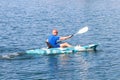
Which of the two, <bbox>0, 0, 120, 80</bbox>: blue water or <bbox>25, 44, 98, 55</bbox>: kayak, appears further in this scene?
<bbox>25, 44, 98, 55</bbox>: kayak

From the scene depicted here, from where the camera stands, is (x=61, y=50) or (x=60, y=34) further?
(x=60, y=34)

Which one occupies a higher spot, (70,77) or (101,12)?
(101,12)

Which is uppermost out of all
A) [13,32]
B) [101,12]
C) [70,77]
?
[101,12]

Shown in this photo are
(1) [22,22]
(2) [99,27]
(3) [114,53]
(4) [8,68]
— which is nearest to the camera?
(4) [8,68]

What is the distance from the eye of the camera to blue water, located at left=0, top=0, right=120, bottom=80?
32094 mm

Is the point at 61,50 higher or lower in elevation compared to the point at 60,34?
lower

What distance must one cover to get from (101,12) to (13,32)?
28416 millimetres

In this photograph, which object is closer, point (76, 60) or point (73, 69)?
point (73, 69)

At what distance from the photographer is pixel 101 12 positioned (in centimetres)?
7638

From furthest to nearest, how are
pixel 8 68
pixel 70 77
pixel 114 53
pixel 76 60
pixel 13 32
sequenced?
pixel 13 32 → pixel 114 53 → pixel 76 60 → pixel 8 68 → pixel 70 77

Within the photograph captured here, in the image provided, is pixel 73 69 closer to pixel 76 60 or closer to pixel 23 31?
pixel 76 60

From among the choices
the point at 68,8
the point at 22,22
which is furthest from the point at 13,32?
the point at 68,8

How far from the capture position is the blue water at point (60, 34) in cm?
3209

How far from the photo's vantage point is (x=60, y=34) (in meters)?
51.4
